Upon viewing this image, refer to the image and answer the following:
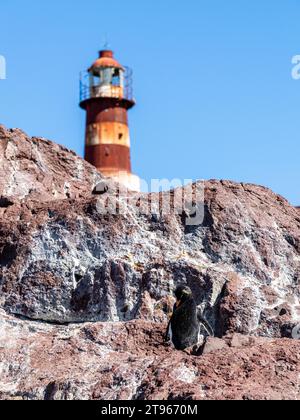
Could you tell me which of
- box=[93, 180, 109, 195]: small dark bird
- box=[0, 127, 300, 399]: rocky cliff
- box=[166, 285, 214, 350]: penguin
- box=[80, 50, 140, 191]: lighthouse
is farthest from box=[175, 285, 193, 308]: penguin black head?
box=[80, 50, 140, 191]: lighthouse

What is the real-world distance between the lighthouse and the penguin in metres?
36.5

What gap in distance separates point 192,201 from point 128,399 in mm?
6453

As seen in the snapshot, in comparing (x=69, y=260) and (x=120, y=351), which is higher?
(x=69, y=260)

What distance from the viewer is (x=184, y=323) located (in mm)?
16781

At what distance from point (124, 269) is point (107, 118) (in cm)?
3638

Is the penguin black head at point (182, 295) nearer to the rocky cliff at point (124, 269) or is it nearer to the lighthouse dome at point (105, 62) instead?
the rocky cliff at point (124, 269)

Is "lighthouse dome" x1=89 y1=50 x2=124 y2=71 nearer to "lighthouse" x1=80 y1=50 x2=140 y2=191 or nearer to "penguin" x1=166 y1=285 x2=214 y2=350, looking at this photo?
"lighthouse" x1=80 y1=50 x2=140 y2=191

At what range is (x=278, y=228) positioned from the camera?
808 inches

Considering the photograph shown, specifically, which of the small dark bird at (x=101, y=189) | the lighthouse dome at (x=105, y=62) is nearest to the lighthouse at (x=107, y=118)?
the lighthouse dome at (x=105, y=62)

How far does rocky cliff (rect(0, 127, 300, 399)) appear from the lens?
1680 cm

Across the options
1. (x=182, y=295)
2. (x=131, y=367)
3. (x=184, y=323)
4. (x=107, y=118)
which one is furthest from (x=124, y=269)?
(x=107, y=118)

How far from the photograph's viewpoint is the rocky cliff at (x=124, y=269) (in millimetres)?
16797
